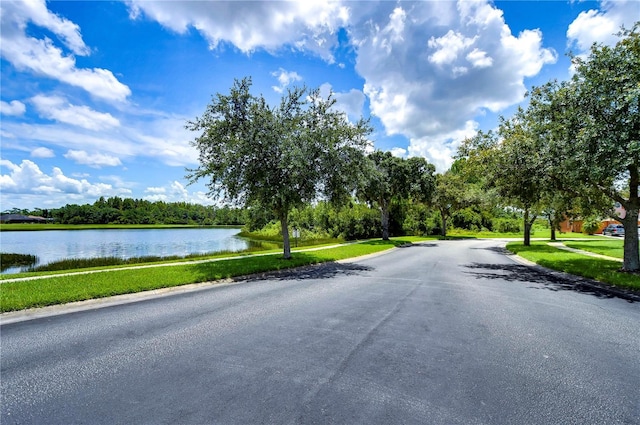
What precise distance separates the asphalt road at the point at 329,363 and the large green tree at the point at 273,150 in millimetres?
7491

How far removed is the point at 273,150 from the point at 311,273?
5.89m

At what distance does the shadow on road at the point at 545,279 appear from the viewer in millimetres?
8891

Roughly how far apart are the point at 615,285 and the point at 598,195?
5.14 meters

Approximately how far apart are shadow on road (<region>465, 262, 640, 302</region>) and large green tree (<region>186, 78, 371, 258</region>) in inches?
288

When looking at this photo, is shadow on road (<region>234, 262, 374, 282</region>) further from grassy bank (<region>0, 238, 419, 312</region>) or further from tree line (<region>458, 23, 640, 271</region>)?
tree line (<region>458, 23, 640, 271</region>)

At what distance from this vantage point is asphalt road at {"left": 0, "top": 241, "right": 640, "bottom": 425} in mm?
3135

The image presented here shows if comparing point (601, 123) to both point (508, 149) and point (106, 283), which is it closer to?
point (508, 149)

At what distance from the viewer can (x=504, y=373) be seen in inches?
153

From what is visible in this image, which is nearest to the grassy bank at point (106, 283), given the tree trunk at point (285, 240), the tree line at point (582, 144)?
the tree trunk at point (285, 240)

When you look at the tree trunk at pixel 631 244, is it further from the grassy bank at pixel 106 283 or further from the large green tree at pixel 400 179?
the large green tree at pixel 400 179

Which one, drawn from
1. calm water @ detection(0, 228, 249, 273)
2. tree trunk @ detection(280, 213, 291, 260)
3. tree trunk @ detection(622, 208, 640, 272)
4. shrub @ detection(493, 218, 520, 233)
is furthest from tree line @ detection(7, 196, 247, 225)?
tree trunk @ detection(622, 208, 640, 272)

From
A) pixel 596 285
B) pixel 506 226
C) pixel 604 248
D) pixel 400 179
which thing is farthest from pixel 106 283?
pixel 506 226

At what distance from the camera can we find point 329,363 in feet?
13.7

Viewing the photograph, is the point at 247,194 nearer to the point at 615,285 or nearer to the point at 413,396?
the point at 413,396
